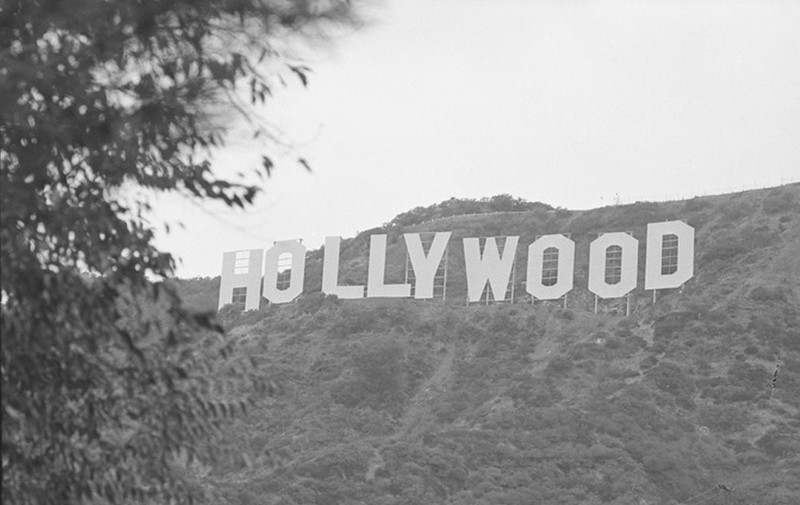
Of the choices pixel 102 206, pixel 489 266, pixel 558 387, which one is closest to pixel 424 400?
pixel 558 387

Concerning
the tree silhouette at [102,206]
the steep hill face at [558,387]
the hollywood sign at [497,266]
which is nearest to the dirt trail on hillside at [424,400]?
the steep hill face at [558,387]

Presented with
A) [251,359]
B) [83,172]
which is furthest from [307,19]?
[251,359]

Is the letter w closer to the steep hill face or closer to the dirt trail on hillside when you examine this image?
the steep hill face

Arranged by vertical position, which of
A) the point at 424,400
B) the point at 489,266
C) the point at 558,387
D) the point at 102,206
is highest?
the point at 489,266

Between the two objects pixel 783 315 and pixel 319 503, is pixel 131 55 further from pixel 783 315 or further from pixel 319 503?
pixel 783 315

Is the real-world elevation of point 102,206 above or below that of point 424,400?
above

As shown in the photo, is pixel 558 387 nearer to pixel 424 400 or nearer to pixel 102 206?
pixel 424 400
